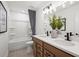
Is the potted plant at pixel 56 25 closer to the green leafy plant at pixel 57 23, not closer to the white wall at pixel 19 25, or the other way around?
the green leafy plant at pixel 57 23

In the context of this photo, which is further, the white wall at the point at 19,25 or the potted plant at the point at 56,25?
the white wall at the point at 19,25

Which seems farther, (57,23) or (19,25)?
(19,25)

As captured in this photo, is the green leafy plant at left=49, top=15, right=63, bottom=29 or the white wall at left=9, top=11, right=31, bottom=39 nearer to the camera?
the green leafy plant at left=49, top=15, right=63, bottom=29

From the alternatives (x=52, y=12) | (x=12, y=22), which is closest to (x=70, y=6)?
(x=52, y=12)

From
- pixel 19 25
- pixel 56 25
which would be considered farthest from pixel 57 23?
pixel 19 25

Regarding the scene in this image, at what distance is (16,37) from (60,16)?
2827 mm

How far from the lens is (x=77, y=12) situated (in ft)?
5.40

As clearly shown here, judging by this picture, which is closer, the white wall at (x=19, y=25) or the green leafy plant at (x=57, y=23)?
the green leafy plant at (x=57, y=23)

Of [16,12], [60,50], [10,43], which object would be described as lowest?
[10,43]

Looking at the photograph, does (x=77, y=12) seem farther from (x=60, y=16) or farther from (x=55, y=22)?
A: (x=55, y=22)

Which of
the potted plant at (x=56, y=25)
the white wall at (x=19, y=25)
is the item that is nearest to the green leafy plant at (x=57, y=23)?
the potted plant at (x=56, y=25)

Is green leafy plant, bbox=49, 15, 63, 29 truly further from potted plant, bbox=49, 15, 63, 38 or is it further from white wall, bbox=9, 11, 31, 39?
white wall, bbox=9, 11, 31, 39

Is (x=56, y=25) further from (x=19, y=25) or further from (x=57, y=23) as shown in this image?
(x=19, y=25)

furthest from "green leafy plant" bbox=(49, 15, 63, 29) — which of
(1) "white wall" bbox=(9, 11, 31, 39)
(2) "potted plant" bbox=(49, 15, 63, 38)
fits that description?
(1) "white wall" bbox=(9, 11, 31, 39)
